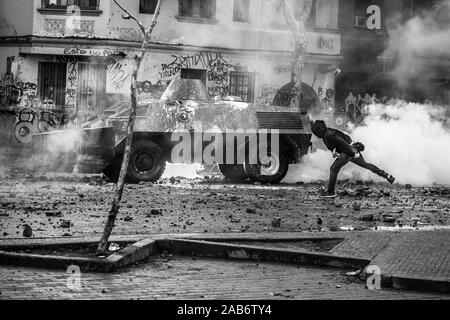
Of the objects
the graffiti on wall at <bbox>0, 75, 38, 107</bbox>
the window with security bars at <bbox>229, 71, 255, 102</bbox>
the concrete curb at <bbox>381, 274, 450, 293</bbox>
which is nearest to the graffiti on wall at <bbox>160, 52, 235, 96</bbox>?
the window with security bars at <bbox>229, 71, 255, 102</bbox>

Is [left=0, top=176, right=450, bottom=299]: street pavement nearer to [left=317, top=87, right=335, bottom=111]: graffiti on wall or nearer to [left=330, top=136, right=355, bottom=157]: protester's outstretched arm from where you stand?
[left=330, top=136, right=355, bottom=157]: protester's outstretched arm

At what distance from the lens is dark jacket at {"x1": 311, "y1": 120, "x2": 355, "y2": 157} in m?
14.6

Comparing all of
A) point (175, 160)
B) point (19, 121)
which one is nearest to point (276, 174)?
point (175, 160)

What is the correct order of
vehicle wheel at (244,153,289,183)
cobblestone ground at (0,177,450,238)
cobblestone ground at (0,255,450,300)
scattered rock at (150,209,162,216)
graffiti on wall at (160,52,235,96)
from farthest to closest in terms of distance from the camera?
graffiti on wall at (160,52,235,96) → vehicle wheel at (244,153,289,183) → scattered rock at (150,209,162,216) → cobblestone ground at (0,177,450,238) → cobblestone ground at (0,255,450,300)

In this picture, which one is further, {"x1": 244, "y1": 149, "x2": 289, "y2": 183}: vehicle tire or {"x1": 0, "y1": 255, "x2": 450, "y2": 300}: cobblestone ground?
{"x1": 244, "y1": 149, "x2": 289, "y2": 183}: vehicle tire

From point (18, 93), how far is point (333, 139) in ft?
45.8

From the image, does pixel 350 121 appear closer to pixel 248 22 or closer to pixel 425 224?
pixel 248 22

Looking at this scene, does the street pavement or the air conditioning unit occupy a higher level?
the air conditioning unit

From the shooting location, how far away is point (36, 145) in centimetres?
1529

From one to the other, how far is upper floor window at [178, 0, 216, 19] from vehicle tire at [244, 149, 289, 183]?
36.0ft

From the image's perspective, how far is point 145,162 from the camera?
1574cm

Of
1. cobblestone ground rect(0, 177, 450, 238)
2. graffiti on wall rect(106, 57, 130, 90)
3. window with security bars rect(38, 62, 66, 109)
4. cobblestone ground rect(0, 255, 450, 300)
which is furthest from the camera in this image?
window with security bars rect(38, 62, 66, 109)

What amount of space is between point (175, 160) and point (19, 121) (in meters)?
9.95
